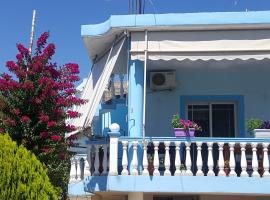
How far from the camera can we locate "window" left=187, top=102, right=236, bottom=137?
40.8 ft

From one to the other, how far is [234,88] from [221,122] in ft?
2.82

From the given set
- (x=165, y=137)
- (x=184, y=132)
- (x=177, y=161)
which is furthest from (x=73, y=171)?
(x=184, y=132)

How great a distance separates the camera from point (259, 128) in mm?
10750

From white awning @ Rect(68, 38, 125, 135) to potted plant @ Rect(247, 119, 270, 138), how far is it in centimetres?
310

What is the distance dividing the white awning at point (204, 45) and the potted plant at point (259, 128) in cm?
143

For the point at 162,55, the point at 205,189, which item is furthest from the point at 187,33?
the point at 205,189

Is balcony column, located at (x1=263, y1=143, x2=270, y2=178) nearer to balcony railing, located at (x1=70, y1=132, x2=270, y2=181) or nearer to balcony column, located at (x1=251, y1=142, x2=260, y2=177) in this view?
balcony railing, located at (x1=70, y1=132, x2=270, y2=181)

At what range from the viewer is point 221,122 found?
1246 centimetres

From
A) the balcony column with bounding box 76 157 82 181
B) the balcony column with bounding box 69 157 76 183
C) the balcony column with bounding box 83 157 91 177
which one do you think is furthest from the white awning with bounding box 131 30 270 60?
the balcony column with bounding box 69 157 76 183

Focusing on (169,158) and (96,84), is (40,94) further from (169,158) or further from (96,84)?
(169,158)

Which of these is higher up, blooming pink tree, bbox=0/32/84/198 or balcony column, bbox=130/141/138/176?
blooming pink tree, bbox=0/32/84/198

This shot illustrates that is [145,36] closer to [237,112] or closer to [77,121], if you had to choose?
[77,121]

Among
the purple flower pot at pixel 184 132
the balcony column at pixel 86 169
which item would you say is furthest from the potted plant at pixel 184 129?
the balcony column at pixel 86 169

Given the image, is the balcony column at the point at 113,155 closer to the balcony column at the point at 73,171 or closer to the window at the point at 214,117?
the balcony column at the point at 73,171
